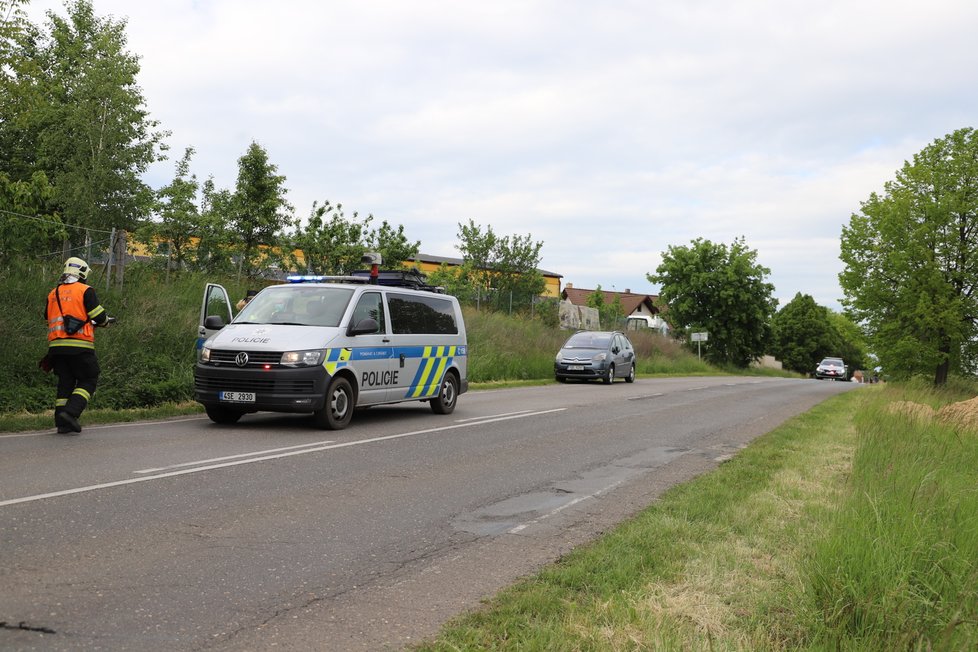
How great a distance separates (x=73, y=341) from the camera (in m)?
9.89

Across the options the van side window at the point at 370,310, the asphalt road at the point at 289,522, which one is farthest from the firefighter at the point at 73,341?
the van side window at the point at 370,310

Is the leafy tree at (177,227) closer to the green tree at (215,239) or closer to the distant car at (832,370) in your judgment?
the green tree at (215,239)

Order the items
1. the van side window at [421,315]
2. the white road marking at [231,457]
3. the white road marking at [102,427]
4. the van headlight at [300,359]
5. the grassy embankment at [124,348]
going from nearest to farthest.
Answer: the white road marking at [231,457] → the white road marking at [102,427] → the van headlight at [300,359] → the grassy embankment at [124,348] → the van side window at [421,315]

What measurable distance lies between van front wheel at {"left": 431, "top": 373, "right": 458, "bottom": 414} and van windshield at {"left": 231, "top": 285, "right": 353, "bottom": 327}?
2772 mm

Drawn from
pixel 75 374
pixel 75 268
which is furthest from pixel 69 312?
pixel 75 374

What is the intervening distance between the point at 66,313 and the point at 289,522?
5.69m

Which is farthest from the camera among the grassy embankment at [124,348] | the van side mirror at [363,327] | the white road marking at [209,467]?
the grassy embankment at [124,348]

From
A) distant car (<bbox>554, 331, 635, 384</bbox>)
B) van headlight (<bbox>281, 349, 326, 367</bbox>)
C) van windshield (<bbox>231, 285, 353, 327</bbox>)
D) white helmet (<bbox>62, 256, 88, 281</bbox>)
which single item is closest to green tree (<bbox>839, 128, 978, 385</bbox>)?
distant car (<bbox>554, 331, 635, 384</bbox>)

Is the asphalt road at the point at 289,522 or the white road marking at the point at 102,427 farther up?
the white road marking at the point at 102,427

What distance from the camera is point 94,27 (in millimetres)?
34781

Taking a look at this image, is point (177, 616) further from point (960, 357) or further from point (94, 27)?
point (94, 27)

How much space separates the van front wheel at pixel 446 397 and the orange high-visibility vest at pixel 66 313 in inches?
219

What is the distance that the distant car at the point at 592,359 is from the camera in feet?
85.6

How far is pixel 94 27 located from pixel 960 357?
3718cm
